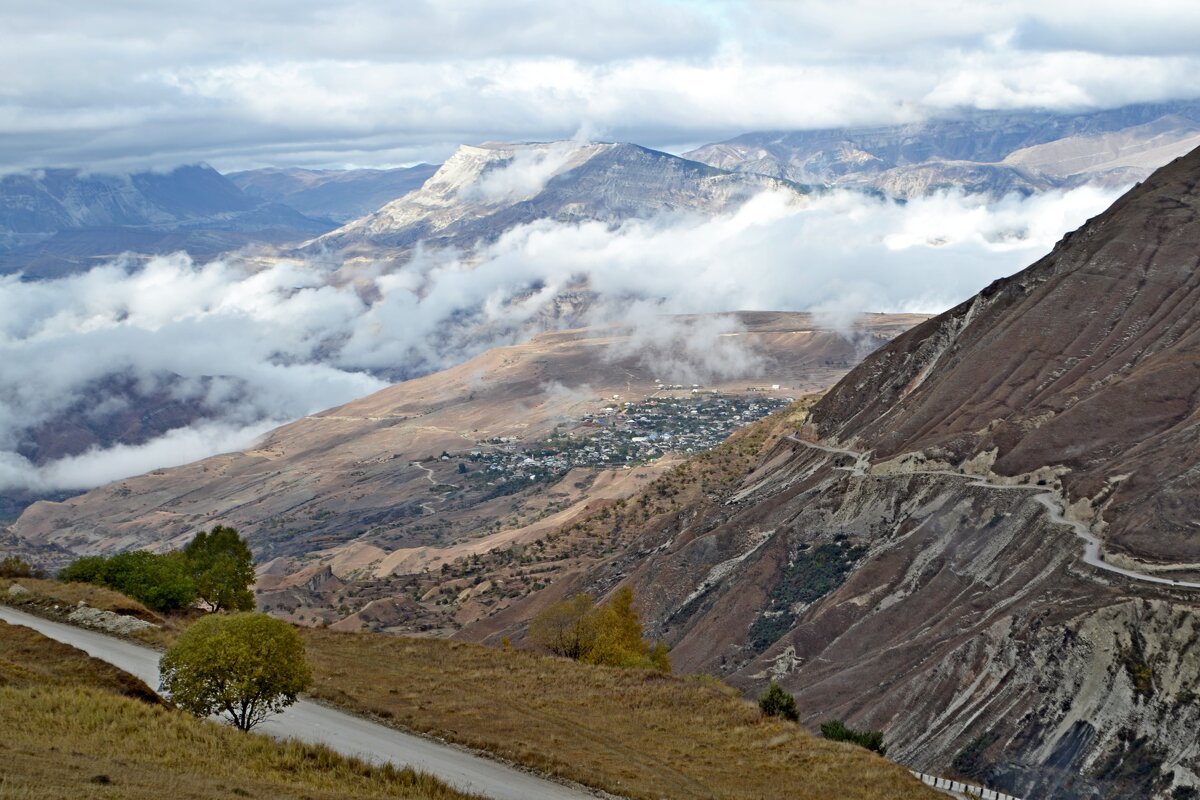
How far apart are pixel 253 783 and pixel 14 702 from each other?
8276 mm

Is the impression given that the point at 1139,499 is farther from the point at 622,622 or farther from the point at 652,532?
the point at 652,532

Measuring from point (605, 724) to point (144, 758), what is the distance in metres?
19.3

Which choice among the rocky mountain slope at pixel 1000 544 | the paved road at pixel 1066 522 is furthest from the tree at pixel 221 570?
the paved road at pixel 1066 522

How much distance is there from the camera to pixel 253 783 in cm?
2759

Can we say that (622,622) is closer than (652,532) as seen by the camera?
Yes

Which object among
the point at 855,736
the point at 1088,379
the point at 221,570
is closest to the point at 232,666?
the point at 855,736

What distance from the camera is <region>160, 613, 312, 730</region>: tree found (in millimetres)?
33875

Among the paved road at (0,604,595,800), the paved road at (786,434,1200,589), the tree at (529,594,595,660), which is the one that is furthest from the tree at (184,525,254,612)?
the paved road at (786,434,1200,589)

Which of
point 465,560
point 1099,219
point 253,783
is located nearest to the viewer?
point 253,783

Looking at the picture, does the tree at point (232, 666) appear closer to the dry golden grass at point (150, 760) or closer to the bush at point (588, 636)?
the dry golden grass at point (150, 760)

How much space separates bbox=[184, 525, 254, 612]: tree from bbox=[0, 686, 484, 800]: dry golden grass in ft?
101

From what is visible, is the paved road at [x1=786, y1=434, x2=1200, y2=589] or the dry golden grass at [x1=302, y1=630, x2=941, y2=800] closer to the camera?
the dry golden grass at [x1=302, y1=630, x2=941, y2=800]

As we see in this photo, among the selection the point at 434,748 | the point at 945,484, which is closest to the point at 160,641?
the point at 434,748

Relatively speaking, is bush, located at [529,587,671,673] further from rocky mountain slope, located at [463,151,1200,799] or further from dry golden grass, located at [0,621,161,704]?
dry golden grass, located at [0,621,161,704]
